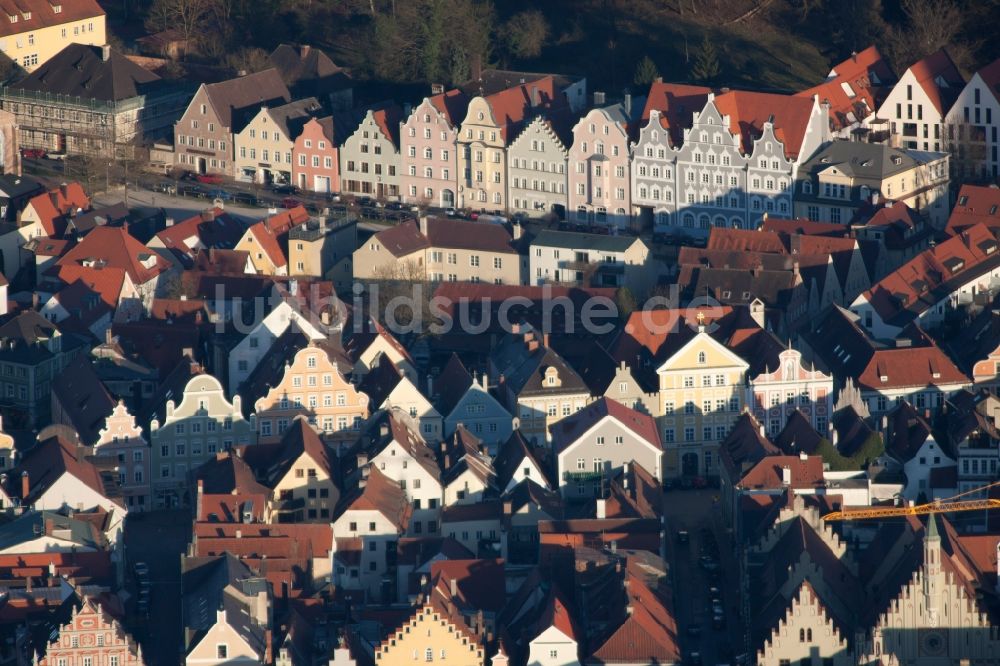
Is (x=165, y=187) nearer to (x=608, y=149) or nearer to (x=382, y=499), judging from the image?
(x=608, y=149)

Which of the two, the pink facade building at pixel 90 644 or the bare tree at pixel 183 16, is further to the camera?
the bare tree at pixel 183 16

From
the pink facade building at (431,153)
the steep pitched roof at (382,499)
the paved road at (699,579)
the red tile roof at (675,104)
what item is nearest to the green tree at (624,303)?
the paved road at (699,579)

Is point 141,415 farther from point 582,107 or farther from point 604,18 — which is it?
point 604,18

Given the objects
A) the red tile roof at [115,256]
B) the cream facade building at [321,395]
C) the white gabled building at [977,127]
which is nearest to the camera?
the cream facade building at [321,395]

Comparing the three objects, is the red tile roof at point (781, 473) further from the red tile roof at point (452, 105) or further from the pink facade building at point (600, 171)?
the red tile roof at point (452, 105)

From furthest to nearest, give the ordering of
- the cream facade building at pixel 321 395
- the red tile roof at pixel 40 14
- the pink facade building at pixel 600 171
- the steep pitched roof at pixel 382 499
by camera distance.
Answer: the red tile roof at pixel 40 14
the pink facade building at pixel 600 171
the cream facade building at pixel 321 395
the steep pitched roof at pixel 382 499

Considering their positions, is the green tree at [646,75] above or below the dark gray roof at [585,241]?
above
